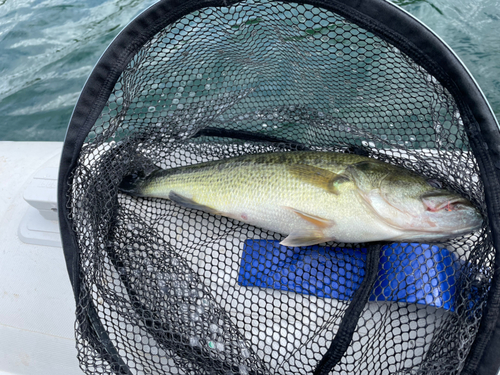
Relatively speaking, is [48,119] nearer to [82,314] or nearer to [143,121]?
[143,121]

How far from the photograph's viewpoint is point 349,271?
2.19 m

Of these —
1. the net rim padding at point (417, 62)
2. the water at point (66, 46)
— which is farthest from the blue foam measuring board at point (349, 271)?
the water at point (66, 46)

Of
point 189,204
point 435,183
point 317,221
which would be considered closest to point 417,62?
point 435,183

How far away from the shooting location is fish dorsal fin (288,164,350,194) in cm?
236

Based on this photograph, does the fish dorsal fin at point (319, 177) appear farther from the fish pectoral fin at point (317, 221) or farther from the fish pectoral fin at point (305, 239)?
the fish pectoral fin at point (305, 239)

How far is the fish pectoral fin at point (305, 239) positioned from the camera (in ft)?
7.36

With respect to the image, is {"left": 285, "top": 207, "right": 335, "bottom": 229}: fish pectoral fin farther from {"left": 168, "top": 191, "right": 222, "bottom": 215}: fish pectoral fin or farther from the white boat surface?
the white boat surface

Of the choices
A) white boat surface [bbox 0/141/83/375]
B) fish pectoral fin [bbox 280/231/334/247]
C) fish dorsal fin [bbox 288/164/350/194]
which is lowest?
white boat surface [bbox 0/141/83/375]

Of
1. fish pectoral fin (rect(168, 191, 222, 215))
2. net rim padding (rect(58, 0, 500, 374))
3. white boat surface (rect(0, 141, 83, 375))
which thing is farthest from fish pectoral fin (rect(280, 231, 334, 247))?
white boat surface (rect(0, 141, 83, 375))

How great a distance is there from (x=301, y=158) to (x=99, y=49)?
550cm

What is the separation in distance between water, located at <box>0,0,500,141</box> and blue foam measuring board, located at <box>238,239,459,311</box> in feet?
13.0

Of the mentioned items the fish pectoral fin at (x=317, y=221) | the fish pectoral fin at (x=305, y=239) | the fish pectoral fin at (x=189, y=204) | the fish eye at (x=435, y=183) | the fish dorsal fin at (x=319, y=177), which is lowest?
the fish pectoral fin at (x=189, y=204)

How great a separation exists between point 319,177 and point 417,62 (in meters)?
0.87

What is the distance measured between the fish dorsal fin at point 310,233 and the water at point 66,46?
4.08 metres
